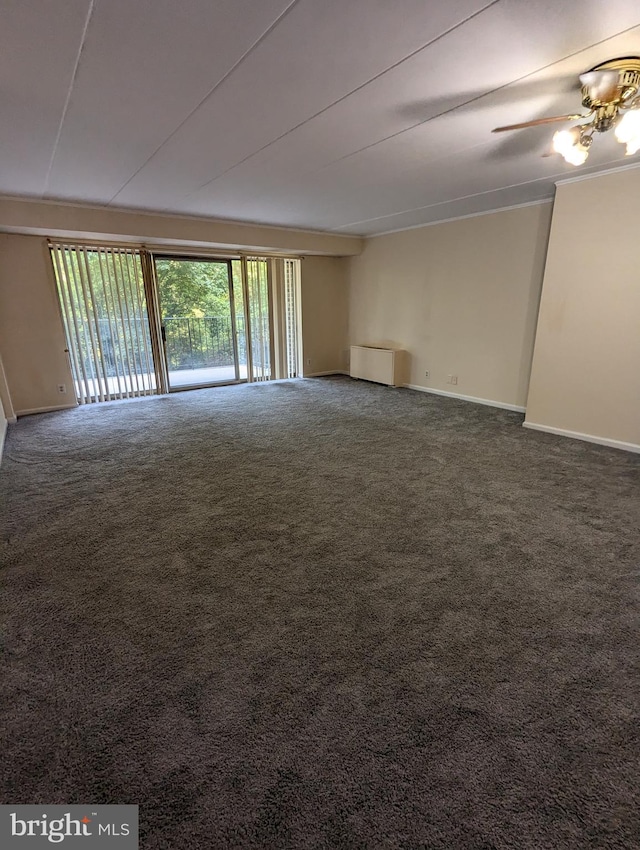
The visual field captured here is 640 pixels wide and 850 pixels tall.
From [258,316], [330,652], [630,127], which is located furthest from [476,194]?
[330,652]

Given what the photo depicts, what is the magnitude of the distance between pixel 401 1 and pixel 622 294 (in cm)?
326

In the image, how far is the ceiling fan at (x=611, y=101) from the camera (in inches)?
74.7

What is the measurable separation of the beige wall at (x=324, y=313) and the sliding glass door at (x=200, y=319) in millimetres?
1192

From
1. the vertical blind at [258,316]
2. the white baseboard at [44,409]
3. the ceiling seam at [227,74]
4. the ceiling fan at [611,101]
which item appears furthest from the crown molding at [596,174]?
the white baseboard at [44,409]

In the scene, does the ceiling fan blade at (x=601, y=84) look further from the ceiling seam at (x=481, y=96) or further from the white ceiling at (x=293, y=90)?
the ceiling seam at (x=481, y=96)

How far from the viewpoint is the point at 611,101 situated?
6.68 feet

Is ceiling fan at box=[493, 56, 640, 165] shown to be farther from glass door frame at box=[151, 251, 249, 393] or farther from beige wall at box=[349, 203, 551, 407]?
glass door frame at box=[151, 251, 249, 393]

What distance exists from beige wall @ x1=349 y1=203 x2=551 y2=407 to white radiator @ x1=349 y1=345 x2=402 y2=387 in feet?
0.82

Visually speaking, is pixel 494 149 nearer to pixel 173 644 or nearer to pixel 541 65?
pixel 541 65

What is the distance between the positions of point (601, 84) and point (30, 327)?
5.92 m

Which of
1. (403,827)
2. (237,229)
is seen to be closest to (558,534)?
(403,827)

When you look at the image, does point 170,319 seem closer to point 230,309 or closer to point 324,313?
point 230,309

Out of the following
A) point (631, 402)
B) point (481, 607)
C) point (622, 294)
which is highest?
point (622, 294)

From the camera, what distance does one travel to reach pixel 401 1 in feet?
4.77
